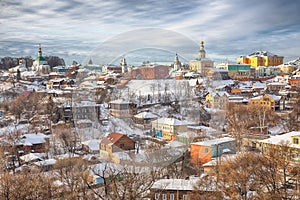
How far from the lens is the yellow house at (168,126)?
1960mm

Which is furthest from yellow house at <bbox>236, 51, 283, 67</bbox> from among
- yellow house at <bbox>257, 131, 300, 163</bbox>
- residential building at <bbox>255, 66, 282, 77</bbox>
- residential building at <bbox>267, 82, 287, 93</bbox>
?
yellow house at <bbox>257, 131, 300, 163</bbox>

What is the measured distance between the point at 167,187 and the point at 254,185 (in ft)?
5.28

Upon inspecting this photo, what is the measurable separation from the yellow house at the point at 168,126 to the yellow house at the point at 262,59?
37.6 metres

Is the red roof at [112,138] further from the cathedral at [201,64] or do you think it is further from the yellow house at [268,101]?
the yellow house at [268,101]

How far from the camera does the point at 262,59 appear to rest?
127ft

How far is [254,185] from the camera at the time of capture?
5.60 m

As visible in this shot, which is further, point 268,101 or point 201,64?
point 268,101

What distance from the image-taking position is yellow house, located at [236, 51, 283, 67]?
126ft

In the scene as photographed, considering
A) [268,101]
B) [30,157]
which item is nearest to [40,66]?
[268,101]

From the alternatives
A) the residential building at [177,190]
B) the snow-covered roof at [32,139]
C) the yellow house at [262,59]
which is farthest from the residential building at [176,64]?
the yellow house at [262,59]

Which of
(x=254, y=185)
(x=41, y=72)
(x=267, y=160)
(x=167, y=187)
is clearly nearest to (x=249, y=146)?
(x=267, y=160)

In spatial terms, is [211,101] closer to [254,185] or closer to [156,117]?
[156,117]

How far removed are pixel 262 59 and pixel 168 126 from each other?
39.5m

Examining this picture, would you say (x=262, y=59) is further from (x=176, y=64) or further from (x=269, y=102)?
(x=176, y=64)
